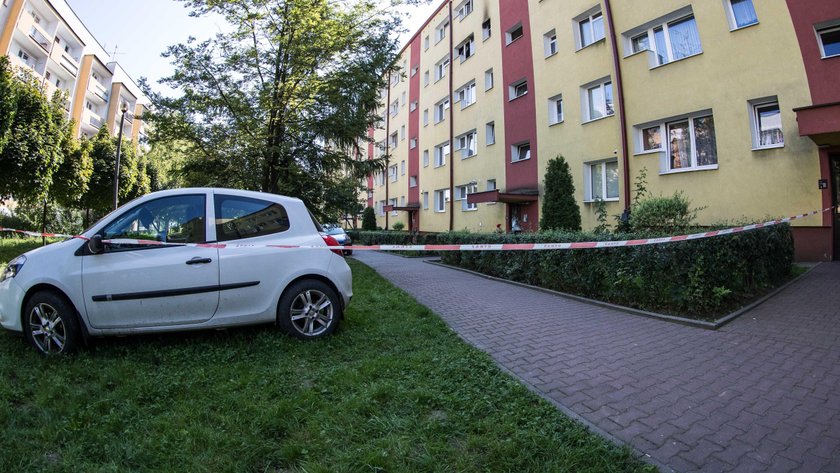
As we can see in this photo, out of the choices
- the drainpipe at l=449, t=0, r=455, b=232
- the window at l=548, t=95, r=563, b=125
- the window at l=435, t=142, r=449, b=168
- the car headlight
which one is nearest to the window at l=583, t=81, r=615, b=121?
the window at l=548, t=95, r=563, b=125

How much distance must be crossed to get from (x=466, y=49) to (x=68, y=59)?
36.3 meters

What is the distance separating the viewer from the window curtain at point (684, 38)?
11.9m

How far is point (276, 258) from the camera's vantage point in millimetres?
4336

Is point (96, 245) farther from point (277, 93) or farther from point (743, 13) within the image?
point (743, 13)

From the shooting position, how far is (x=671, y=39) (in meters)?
12.6

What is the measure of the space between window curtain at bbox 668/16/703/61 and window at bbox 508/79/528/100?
652 centimetres

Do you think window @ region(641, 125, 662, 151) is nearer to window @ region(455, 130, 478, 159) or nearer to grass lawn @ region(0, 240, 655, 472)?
window @ region(455, 130, 478, 159)

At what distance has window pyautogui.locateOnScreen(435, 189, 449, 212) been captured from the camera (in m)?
24.6

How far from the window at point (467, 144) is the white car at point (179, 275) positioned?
1799 cm

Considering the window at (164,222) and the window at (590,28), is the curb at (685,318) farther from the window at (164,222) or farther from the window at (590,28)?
the window at (590,28)

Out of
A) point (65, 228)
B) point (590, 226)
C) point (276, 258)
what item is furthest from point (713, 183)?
point (65, 228)

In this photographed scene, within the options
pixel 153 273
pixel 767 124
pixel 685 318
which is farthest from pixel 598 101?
pixel 153 273

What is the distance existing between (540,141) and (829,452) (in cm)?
1554

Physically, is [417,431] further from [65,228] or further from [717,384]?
[65,228]
